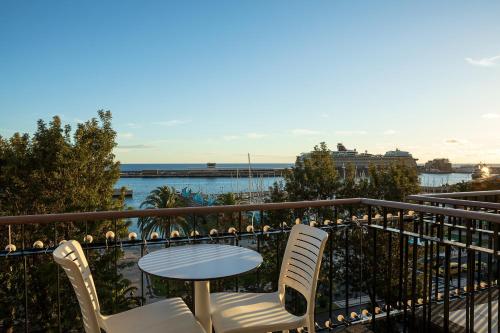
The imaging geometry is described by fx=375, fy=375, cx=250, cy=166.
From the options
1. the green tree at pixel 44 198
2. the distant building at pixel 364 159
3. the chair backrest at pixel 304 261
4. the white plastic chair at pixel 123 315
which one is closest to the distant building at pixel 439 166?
the distant building at pixel 364 159

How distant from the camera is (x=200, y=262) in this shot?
229 centimetres

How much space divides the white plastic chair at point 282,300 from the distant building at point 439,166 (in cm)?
9309

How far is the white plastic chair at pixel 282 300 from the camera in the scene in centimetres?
211

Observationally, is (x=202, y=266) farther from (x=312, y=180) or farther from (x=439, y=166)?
(x=439, y=166)

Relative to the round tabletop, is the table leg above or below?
below

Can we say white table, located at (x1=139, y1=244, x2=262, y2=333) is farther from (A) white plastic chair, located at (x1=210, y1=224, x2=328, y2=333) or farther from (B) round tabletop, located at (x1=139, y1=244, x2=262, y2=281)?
(A) white plastic chair, located at (x1=210, y1=224, x2=328, y2=333)

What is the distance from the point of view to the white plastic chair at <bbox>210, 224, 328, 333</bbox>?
211 centimetres

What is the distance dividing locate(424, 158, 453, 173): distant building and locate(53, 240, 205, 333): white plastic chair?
308 feet

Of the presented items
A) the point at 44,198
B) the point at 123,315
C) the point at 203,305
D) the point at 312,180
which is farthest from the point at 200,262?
the point at 312,180

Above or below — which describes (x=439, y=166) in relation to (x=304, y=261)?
below

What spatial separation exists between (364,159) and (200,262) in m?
53.3

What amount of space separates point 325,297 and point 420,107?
1504 cm

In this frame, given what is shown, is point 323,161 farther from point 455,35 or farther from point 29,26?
point 29,26

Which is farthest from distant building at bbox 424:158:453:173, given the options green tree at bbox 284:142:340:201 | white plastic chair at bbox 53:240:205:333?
white plastic chair at bbox 53:240:205:333
